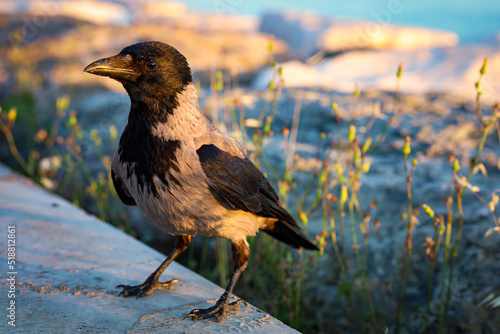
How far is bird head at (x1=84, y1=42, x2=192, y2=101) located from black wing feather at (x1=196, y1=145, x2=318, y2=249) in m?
0.32

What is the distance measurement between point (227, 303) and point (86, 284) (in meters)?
0.75

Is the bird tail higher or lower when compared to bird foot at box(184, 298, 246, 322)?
higher

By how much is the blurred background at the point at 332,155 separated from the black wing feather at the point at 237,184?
428mm

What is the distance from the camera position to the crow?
213 cm

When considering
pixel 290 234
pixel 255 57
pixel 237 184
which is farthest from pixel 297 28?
pixel 237 184

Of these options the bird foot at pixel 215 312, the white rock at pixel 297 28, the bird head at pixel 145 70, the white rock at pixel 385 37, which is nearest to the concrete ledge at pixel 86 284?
the bird foot at pixel 215 312

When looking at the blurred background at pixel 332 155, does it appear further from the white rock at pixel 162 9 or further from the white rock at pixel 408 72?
the white rock at pixel 162 9

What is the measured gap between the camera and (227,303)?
2.34 metres

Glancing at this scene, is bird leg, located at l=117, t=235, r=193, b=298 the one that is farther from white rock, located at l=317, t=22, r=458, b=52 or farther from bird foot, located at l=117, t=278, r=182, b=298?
white rock, located at l=317, t=22, r=458, b=52

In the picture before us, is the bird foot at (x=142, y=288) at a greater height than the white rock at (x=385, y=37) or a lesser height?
lesser

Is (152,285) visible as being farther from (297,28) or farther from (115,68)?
(297,28)

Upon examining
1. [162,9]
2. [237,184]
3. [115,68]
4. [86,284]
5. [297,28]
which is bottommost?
[86,284]

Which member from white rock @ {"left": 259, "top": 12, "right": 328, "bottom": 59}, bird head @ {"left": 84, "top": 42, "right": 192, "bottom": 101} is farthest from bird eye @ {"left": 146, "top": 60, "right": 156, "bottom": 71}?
white rock @ {"left": 259, "top": 12, "right": 328, "bottom": 59}

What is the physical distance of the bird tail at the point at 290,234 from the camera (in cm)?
271
